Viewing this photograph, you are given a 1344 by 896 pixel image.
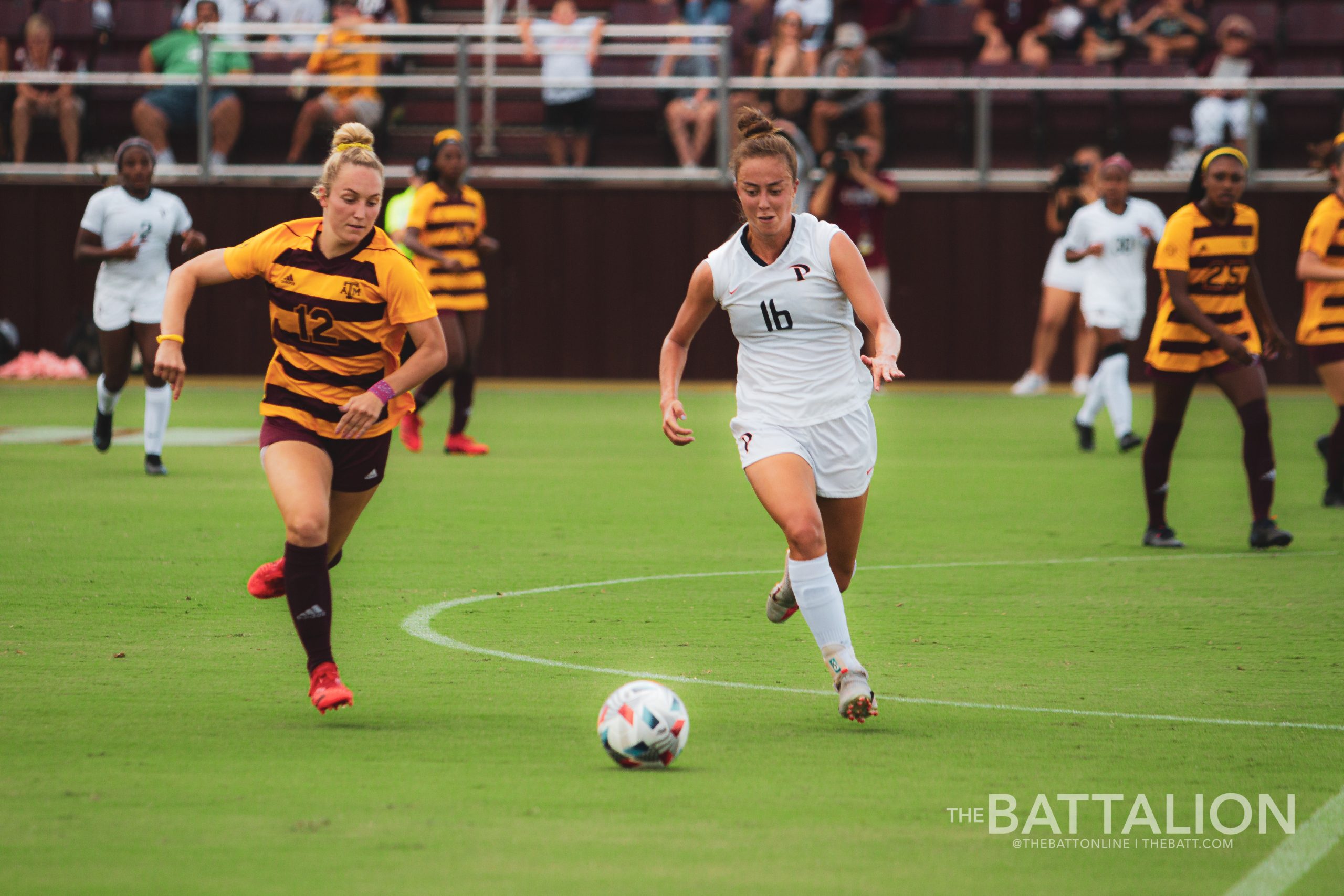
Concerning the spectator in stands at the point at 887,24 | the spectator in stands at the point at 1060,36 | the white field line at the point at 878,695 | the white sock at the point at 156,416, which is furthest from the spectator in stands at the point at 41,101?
the white field line at the point at 878,695

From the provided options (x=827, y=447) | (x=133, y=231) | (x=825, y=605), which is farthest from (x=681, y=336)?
(x=133, y=231)

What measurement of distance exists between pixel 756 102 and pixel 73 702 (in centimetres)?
1642

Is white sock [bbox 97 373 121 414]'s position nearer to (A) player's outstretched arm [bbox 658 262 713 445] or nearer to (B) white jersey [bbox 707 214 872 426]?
(A) player's outstretched arm [bbox 658 262 713 445]

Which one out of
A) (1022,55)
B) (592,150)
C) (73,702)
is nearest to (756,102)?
(592,150)

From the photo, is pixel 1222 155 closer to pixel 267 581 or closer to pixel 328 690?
pixel 267 581

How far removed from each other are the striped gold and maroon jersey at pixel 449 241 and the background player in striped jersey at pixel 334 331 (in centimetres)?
808

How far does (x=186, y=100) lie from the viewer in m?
22.4

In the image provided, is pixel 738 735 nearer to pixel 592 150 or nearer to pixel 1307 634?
pixel 1307 634

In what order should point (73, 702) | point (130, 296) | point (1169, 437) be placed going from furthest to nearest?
1. point (130, 296)
2. point (1169, 437)
3. point (73, 702)

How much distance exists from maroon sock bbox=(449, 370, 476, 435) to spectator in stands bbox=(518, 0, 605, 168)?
26.0ft

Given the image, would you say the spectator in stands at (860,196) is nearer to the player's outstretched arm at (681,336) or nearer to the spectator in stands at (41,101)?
the spectator in stands at (41,101)

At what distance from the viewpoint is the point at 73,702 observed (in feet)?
20.9

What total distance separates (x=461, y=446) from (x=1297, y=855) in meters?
11.3

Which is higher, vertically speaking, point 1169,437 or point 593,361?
point 1169,437
